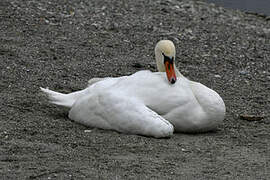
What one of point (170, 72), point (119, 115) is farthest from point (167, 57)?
point (119, 115)

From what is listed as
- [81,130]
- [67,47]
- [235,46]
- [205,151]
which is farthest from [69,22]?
[205,151]

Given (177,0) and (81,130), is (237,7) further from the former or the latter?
(81,130)

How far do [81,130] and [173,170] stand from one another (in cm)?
145

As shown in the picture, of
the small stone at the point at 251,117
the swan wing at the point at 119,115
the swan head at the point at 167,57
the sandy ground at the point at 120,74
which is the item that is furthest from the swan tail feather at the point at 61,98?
the small stone at the point at 251,117

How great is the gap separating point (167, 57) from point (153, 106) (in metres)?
0.65

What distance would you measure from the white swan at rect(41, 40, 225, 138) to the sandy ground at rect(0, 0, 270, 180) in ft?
0.36

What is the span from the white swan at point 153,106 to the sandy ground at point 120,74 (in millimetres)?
110

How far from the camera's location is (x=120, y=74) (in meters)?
9.17

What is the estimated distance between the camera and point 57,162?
5480 millimetres

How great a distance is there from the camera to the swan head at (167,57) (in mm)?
6871

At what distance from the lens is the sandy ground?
5.57 m

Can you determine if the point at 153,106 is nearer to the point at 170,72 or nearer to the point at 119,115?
the point at 119,115

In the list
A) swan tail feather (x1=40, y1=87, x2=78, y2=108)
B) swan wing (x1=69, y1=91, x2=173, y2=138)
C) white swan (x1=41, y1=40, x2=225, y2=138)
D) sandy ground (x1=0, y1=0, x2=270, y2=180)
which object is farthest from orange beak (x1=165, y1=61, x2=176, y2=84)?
swan tail feather (x1=40, y1=87, x2=78, y2=108)

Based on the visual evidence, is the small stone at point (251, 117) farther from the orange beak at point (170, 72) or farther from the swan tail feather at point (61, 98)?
the swan tail feather at point (61, 98)
